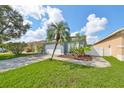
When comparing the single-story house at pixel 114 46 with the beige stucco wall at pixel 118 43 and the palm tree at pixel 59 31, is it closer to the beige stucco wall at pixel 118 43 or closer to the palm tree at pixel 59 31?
the beige stucco wall at pixel 118 43

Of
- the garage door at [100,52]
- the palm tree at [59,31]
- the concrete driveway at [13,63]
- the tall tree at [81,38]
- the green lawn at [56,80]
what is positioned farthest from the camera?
the tall tree at [81,38]

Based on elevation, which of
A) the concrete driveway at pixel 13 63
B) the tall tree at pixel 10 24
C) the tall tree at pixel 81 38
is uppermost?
the tall tree at pixel 10 24

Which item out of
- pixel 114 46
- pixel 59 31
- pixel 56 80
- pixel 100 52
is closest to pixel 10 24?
pixel 59 31

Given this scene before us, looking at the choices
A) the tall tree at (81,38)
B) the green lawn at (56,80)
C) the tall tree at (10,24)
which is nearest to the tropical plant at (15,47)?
the tall tree at (10,24)

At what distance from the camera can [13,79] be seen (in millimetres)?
8977

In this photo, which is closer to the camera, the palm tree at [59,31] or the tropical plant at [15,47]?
the palm tree at [59,31]

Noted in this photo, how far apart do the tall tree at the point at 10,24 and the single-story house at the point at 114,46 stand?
27.6 ft

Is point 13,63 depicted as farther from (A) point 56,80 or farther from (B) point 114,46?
(B) point 114,46

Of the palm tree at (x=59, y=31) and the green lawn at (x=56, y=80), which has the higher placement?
the palm tree at (x=59, y=31)

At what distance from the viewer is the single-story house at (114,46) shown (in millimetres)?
16672

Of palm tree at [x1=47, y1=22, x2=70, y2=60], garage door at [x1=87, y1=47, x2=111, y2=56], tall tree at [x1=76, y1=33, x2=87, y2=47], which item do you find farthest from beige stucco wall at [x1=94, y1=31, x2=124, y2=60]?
palm tree at [x1=47, y1=22, x2=70, y2=60]
